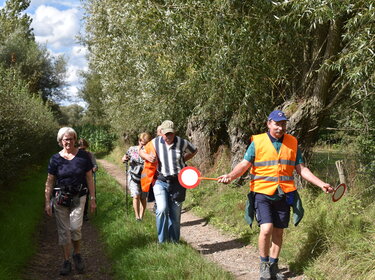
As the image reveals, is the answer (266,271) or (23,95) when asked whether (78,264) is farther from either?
(23,95)

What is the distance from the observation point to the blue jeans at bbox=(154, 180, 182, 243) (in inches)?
247

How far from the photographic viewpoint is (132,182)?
341 inches

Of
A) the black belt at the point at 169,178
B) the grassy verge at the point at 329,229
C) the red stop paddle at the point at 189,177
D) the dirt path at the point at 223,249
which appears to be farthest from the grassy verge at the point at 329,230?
the black belt at the point at 169,178

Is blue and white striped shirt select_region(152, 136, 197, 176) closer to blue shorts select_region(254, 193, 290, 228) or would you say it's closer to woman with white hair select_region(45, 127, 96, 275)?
woman with white hair select_region(45, 127, 96, 275)

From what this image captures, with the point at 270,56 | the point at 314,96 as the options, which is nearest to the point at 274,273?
the point at 314,96

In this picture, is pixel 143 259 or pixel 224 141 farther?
pixel 224 141

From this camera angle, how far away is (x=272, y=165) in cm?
502

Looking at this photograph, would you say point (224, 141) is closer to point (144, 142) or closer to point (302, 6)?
point (144, 142)

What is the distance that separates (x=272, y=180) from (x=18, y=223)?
5465 mm

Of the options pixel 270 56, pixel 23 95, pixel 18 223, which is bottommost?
pixel 18 223

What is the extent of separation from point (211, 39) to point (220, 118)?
387cm

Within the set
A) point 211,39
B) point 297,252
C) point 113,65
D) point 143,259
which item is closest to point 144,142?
point 211,39

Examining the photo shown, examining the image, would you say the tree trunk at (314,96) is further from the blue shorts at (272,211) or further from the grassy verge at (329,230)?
the blue shorts at (272,211)

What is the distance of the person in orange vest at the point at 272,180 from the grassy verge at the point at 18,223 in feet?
11.1
